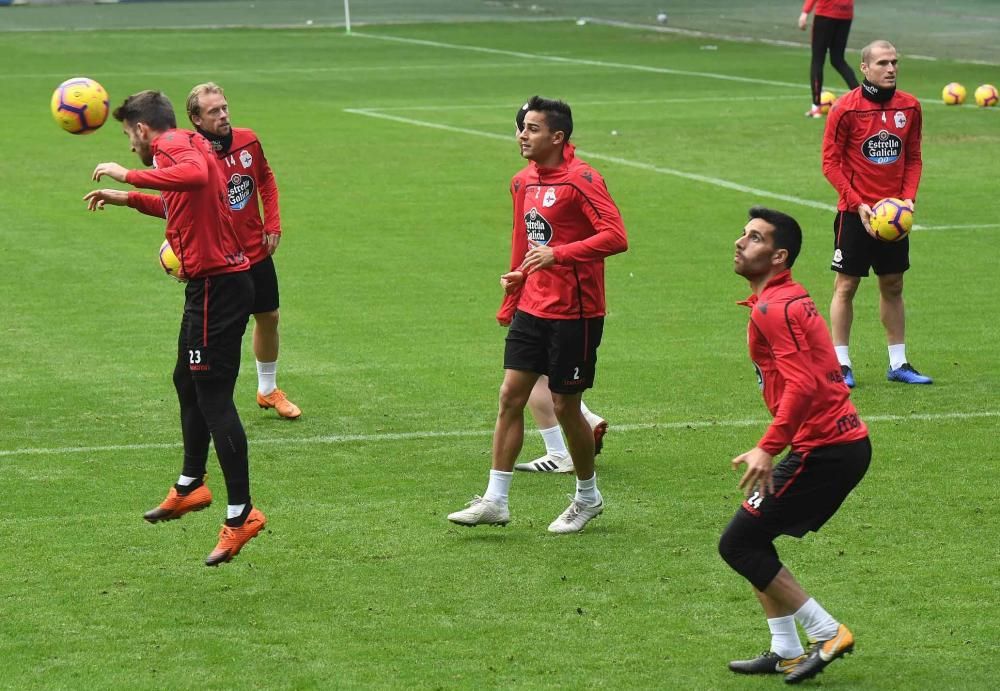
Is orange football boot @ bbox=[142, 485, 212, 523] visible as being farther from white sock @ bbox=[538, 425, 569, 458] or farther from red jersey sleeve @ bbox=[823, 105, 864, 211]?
red jersey sleeve @ bbox=[823, 105, 864, 211]

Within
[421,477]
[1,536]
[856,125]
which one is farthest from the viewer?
[856,125]

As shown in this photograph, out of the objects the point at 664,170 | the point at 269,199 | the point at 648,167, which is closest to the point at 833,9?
the point at 648,167

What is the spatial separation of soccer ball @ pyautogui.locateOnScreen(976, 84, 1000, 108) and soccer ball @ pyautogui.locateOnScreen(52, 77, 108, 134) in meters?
21.4

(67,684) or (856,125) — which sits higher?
(856,125)

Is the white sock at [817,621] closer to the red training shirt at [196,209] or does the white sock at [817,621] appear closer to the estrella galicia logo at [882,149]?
the red training shirt at [196,209]

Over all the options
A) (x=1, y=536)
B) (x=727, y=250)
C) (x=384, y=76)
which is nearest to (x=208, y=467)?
(x=1, y=536)

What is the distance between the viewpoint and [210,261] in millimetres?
8562

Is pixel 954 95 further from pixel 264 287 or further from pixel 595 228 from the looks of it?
pixel 595 228

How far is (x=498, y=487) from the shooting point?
905 cm

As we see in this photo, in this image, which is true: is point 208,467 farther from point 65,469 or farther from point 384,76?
point 384,76

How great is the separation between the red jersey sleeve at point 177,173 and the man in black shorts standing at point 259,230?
2.66 metres

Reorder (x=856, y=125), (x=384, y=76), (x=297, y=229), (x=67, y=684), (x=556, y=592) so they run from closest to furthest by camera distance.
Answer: (x=67, y=684)
(x=556, y=592)
(x=856, y=125)
(x=297, y=229)
(x=384, y=76)

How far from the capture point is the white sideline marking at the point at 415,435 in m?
10.7

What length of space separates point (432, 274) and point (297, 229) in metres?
2.92
